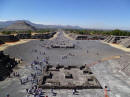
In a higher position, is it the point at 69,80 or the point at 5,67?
the point at 5,67

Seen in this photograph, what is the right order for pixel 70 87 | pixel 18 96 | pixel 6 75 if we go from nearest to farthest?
pixel 18 96 < pixel 70 87 < pixel 6 75

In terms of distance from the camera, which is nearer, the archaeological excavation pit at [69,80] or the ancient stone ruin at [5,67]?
the archaeological excavation pit at [69,80]

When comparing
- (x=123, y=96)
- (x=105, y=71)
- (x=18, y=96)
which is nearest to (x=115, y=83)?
(x=123, y=96)

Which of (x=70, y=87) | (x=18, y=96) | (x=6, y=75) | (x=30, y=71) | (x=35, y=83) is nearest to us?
(x=18, y=96)

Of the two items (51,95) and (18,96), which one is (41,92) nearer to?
(51,95)

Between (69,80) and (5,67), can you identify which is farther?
(5,67)

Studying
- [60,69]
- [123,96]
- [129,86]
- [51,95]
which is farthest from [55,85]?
[129,86]

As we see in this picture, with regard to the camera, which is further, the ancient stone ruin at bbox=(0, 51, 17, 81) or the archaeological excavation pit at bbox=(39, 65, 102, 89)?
the ancient stone ruin at bbox=(0, 51, 17, 81)

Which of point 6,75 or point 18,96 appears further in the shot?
point 6,75

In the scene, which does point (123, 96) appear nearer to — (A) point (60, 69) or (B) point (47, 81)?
(B) point (47, 81)
